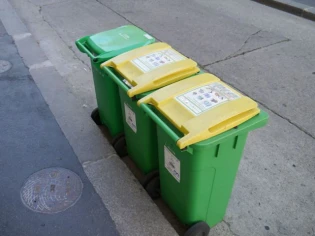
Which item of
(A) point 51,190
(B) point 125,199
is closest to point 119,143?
(B) point 125,199

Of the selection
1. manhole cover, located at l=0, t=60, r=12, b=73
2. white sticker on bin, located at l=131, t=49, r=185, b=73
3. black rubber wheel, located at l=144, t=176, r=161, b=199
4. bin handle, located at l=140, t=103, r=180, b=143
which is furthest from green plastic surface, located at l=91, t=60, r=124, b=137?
manhole cover, located at l=0, t=60, r=12, b=73

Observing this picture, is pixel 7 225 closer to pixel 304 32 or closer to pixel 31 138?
pixel 31 138

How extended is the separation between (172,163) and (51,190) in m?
1.25

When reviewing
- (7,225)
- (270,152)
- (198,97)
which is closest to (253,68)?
(270,152)

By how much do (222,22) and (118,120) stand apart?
4.04m

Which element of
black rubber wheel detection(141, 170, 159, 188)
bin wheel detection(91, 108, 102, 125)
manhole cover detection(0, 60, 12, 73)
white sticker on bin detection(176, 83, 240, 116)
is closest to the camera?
white sticker on bin detection(176, 83, 240, 116)

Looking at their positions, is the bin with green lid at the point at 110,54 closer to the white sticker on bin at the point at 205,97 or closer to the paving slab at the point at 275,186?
the white sticker on bin at the point at 205,97

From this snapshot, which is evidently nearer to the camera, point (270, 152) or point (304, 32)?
point (270, 152)

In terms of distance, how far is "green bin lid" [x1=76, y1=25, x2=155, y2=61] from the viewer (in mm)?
2502

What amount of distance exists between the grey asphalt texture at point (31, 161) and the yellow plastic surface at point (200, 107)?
3.62 feet

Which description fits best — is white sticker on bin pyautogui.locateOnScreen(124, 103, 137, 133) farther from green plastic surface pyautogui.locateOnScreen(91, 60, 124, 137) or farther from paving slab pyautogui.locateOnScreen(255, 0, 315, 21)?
paving slab pyautogui.locateOnScreen(255, 0, 315, 21)

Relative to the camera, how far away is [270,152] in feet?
9.64

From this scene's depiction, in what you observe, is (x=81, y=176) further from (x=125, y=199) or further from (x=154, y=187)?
(x=154, y=187)

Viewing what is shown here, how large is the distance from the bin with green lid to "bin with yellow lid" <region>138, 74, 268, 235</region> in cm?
72
